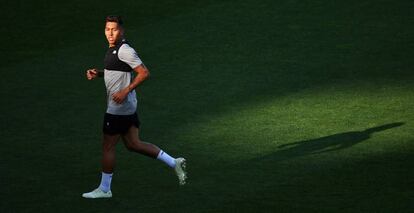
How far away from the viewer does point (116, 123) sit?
9555mm

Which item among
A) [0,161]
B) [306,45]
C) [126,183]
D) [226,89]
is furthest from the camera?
[306,45]

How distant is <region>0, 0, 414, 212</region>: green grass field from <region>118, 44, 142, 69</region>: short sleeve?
1316mm

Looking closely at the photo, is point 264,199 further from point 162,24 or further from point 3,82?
point 162,24

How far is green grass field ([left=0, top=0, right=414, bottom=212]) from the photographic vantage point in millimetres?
9711

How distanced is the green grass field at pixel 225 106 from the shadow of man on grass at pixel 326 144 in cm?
2

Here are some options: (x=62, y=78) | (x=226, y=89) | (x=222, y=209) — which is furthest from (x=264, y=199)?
A: (x=62, y=78)

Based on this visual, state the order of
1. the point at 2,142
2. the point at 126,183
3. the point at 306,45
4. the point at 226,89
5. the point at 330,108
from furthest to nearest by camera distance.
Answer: the point at 306,45
the point at 226,89
the point at 330,108
the point at 2,142
the point at 126,183

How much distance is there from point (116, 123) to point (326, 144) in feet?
9.46

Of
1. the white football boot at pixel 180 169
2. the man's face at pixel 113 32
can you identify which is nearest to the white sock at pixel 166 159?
the white football boot at pixel 180 169

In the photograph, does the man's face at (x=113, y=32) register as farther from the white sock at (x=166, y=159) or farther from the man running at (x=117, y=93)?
the white sock at (x=166, y=159)

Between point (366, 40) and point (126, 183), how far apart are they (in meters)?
6.77

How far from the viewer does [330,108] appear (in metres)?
12.7

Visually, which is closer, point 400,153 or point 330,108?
point 400,153

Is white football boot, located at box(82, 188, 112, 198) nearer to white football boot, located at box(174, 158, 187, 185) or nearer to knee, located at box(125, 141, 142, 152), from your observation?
knee, located at box(125, 141, 142, 152)
